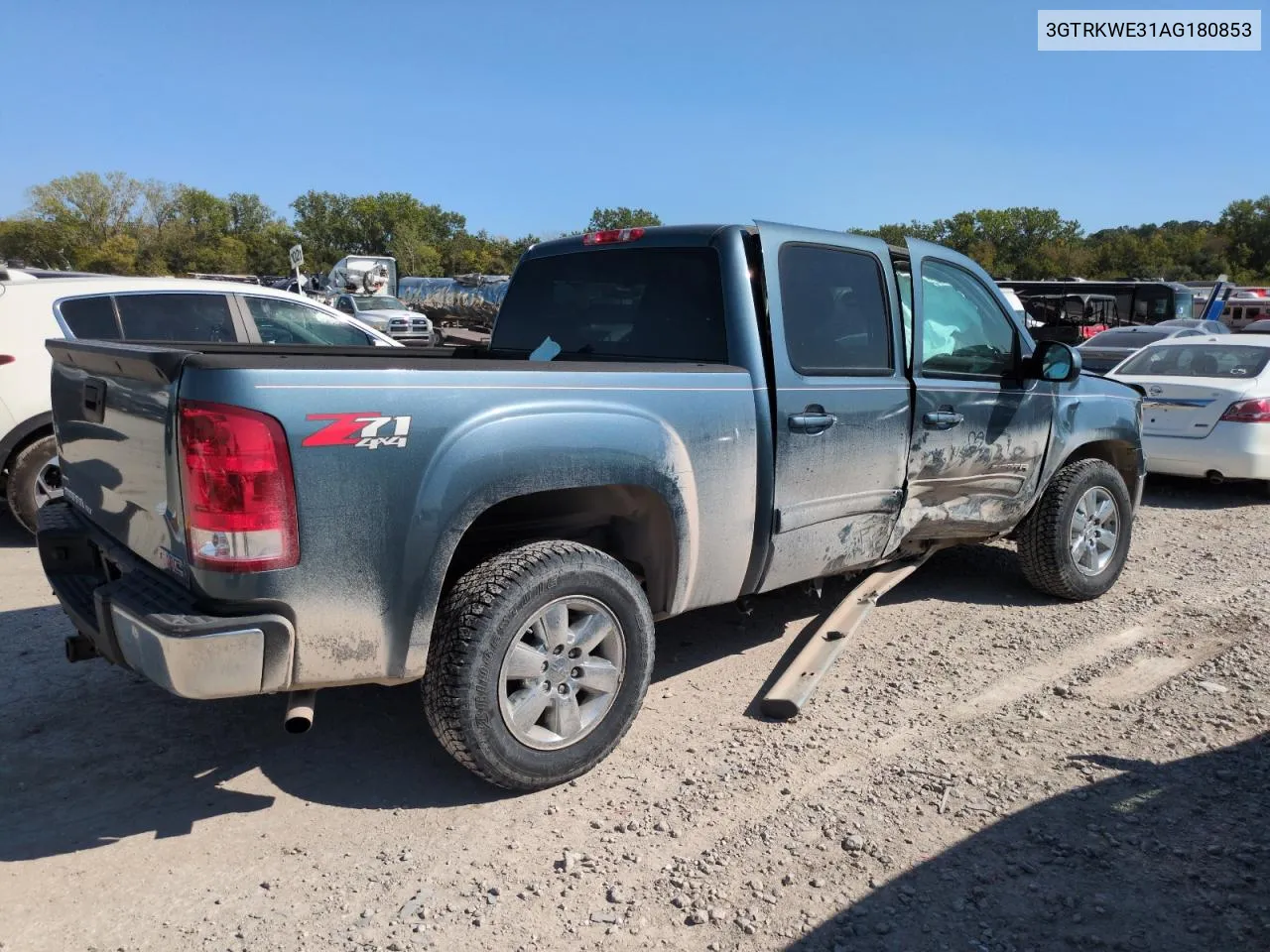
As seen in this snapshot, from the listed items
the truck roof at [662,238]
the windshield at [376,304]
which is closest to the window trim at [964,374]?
the truck roof at [662,238]

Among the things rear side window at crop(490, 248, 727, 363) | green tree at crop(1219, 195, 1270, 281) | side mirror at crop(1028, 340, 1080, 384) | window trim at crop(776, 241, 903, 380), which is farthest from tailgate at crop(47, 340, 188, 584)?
green tree at crop(1219, 195, 1270, 281)

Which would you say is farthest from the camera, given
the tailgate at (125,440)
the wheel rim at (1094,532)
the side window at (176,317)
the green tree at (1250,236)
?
the green tree at (1250,236)

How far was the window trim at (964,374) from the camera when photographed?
4.44m

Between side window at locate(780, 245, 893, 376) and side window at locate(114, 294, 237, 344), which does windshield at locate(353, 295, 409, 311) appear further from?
side window at locate(780, 245, 893, 376)

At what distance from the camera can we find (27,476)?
19.9 feet

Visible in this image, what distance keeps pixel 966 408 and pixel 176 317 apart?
17.7ft

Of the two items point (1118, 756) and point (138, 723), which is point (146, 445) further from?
point (1118, 756)

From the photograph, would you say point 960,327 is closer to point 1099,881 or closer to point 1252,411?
point 1099,881

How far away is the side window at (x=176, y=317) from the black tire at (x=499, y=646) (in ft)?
14.8

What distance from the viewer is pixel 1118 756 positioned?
3576mm

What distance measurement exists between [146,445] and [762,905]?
2.29 m

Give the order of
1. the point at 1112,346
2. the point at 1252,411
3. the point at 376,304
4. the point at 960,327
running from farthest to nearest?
1. the point at 376,304
2. the point at 1112,346
3. the point at 1252,411
4. the point at 960,327

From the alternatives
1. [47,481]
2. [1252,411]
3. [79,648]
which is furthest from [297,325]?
[1252,411]

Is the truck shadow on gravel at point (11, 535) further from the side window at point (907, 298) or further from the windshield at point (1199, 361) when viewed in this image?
the windshield at point (1199, 361)
